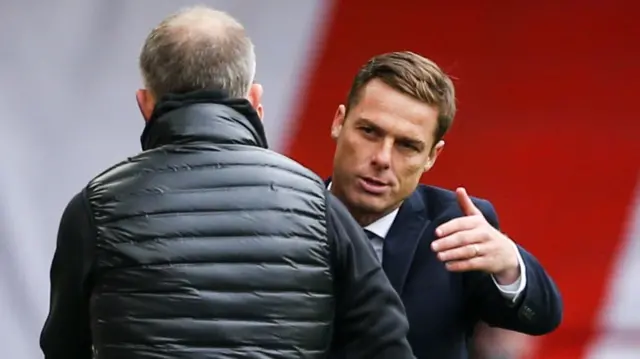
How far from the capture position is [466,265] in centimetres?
172

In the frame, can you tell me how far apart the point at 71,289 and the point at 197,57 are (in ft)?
1.10

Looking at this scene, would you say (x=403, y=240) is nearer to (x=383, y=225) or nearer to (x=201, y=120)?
(x=383, y=225)

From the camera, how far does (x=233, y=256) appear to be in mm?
1472

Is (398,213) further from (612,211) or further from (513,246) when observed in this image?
(612,211)

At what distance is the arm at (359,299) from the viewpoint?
153 cm

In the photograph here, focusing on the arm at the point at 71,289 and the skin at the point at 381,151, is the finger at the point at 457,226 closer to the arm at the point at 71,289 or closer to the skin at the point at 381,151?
the skin at the point at 381,151

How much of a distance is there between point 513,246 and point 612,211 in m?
1.19

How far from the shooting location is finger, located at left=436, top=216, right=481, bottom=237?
1.72 meters

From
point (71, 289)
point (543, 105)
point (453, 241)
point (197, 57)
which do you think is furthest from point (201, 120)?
point (543, 105)

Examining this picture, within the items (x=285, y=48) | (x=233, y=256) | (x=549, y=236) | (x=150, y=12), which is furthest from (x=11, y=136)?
(x=233, y=256)

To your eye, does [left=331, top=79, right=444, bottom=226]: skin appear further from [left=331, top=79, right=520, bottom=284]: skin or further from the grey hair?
the grey hair

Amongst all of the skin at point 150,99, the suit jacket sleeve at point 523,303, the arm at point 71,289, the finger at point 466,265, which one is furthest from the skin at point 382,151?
the arm at point 71,289

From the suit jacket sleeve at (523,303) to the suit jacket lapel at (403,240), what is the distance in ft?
0.34

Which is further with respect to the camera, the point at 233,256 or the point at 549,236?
the point at 549,236
